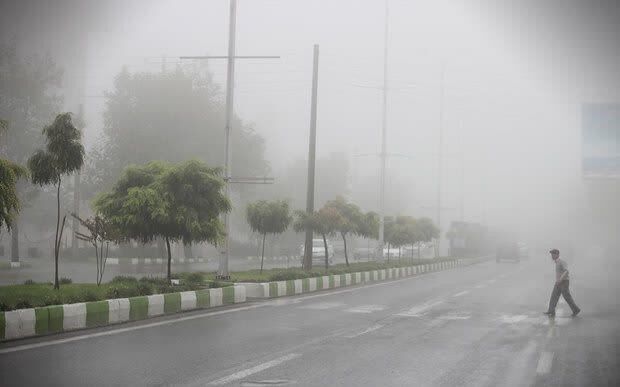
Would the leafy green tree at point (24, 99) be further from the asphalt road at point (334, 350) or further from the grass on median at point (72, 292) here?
the asphalt road at point (334, 350)

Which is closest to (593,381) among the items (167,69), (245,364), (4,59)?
(245,364)

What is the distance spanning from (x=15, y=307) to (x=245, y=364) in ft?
16.2

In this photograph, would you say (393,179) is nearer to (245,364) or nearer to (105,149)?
(105,149)

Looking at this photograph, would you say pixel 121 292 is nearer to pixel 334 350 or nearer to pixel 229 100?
pixel 334 350

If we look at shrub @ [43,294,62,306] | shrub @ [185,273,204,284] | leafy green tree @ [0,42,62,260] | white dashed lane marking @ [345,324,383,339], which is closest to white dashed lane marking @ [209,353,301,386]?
white dashed lane marking @ [345,324,383,339]

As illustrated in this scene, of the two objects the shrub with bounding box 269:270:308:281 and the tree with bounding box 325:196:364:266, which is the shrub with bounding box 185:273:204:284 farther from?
the tree with bounding box 325:196:364:266

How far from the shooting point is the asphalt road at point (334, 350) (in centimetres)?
943

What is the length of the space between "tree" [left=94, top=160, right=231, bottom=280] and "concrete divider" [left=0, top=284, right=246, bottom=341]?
2248 mm

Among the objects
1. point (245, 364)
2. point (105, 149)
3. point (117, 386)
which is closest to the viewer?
→ point (117, 386)

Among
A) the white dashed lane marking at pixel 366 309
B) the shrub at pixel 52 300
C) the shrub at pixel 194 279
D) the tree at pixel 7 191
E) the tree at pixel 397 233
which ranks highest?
the tree at pixel 7 191

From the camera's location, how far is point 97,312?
14672 mm

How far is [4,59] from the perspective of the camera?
43969 millimetres

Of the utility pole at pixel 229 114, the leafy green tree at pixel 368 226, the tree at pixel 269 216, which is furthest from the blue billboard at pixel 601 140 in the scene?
the leafy green tree at pixel 368 226

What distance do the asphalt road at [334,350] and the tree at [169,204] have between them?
3264 millimetres
